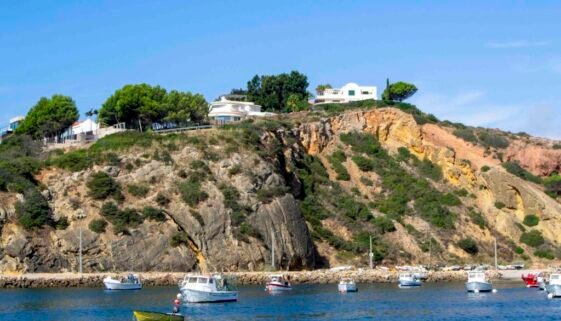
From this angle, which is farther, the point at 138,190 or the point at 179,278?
the point at 138,190

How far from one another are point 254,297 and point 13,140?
49579 mm

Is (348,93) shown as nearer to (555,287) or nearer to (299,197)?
(299,197)

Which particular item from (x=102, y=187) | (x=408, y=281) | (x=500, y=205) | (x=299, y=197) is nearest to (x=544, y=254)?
(x=500, y=205)

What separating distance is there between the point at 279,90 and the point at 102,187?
65706 mm

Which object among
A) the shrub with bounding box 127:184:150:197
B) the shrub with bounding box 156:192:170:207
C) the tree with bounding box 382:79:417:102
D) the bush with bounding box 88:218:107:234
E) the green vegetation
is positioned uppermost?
the tree with bounding box 382:79:417:102

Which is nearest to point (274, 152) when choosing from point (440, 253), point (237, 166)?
point (237, 166)

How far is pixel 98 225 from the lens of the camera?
8625 centimetres

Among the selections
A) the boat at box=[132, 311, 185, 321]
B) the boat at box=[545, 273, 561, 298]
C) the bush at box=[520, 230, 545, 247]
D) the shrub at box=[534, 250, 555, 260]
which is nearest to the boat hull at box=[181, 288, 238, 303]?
the boat at box=[132, 311, 185, 321]

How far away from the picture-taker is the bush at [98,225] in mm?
85875

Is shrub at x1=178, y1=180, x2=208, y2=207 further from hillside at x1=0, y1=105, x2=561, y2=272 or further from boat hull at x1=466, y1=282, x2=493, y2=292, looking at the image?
boat hull at x1=466, y1=282, x2=493, y2=292

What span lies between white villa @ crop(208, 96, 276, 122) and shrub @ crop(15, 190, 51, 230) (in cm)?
4318

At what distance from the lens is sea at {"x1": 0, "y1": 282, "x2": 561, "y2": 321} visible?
58312mm

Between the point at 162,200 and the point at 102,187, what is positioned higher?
the point at 102,187

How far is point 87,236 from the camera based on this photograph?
8494 centimetres
